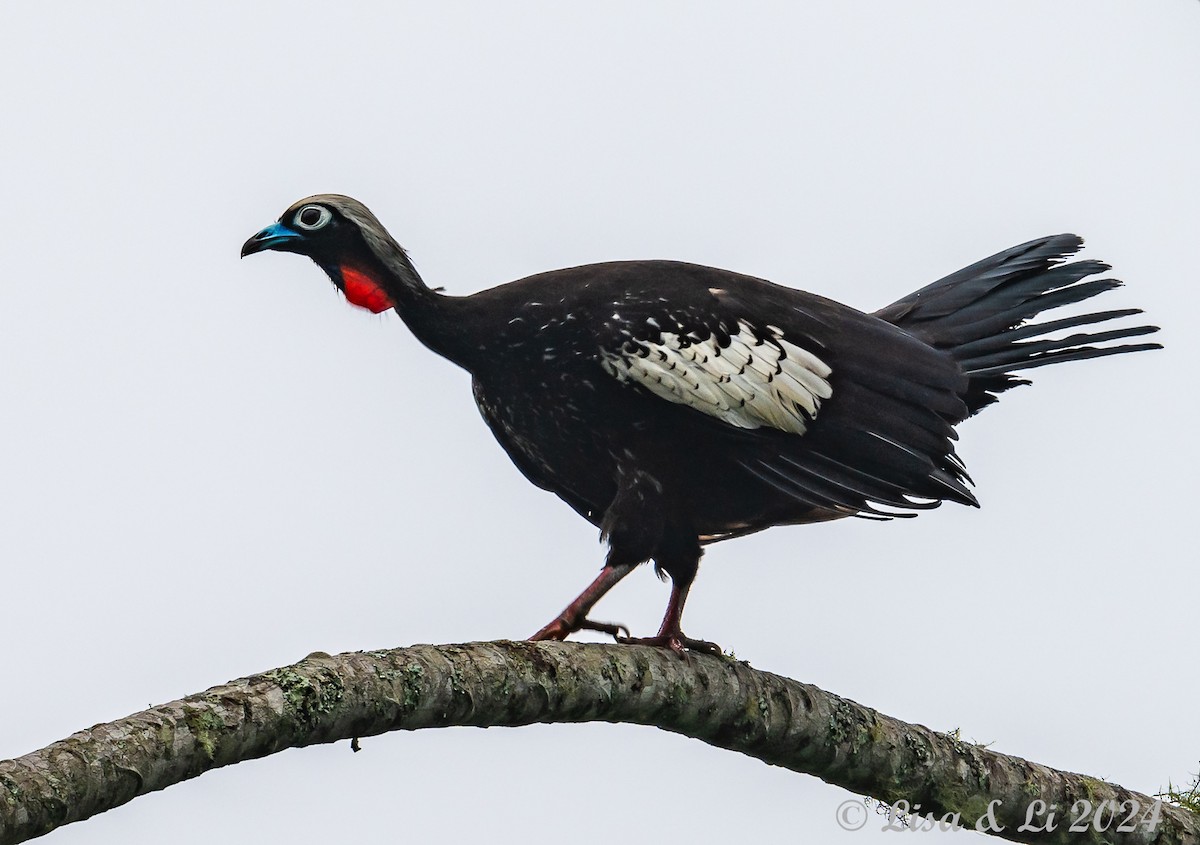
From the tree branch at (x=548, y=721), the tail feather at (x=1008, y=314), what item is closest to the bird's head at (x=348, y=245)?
the tree branch at (x=548, y=721)

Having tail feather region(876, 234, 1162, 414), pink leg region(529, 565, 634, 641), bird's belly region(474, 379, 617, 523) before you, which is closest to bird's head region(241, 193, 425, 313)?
bird's belly region(474, 379, 617, 523)

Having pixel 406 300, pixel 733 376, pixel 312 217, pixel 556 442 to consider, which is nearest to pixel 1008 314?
pixel 733 376

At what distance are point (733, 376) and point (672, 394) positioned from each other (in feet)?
0.83

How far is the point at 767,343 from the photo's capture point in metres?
5.18

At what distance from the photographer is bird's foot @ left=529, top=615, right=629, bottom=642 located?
4.88 metres

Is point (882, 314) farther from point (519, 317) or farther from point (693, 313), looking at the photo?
point (519, 317)

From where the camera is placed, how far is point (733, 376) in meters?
5.04

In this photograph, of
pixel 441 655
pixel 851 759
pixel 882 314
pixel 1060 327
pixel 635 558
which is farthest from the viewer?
pixel 882 314

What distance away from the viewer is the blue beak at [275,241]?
16.6 feet

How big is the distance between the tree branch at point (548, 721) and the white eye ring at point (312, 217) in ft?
6.48

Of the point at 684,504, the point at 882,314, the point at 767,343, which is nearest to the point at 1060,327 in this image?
the point at 882,314

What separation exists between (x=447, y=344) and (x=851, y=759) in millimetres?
2061

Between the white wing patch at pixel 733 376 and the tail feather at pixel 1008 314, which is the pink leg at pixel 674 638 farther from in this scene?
the tail feather at pixel 1008 314

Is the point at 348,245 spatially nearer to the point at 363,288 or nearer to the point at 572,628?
the point at 363,288
